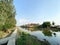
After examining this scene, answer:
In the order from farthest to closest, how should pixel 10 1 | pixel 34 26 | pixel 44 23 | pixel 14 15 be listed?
pixel 14 15 → pixel 10 1 → pixel 34 26 → pixel 44 23

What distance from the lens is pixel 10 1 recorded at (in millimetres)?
20406

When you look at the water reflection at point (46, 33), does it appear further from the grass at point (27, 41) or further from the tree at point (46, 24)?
the grass at point (27, 41)

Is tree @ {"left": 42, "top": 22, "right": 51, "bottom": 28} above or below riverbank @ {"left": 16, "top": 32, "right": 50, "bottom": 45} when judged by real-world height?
above

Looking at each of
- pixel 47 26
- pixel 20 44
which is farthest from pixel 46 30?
pixel 20 44

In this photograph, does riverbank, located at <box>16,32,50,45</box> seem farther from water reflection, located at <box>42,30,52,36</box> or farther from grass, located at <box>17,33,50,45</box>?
water reflection, located at <box>42,30,52,36</box>

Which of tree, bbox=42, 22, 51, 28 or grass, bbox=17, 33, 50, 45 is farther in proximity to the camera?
tree, bbox=42, 22, 51, 28

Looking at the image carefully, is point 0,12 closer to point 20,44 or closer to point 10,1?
point 20,44

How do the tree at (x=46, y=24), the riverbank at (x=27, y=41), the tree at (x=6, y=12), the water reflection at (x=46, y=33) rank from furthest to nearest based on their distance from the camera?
the tree at (x=46, y=24) < the water reflection at (x=46, y=33) < the tree at (x=6, y=12) < the riverbank at (x=27, y=41)

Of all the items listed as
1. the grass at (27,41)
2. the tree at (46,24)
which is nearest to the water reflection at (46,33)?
the tree at (46,24)

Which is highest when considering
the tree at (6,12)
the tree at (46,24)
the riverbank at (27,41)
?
the tree at (6,12)

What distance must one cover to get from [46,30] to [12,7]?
7006 millimetres

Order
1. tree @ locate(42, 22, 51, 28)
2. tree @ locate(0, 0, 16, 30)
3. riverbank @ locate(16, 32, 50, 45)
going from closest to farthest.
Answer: riverbank @ locate(16, 32, 50, 45) < tree @ locate(0, 0, 16, 30) < tree @ locate(42, 22, 51, 28)

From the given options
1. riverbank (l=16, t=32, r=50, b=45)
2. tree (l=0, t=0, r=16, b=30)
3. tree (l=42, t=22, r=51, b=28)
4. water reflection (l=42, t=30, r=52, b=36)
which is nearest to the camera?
riverbank (l=16, t=32, r=50, b=45)

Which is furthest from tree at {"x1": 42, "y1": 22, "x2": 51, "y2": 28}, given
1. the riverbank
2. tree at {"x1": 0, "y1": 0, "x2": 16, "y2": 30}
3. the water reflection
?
the riverbank
